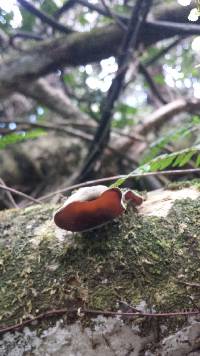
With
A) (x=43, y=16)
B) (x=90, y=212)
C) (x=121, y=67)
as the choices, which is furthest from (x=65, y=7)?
(x=90, y=212)

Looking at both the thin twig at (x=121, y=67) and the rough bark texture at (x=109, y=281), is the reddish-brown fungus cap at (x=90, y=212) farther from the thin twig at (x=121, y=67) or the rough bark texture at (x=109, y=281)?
the thin twig at (x=121, y=67)

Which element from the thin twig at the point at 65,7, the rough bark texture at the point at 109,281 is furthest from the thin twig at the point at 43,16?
the rough bark texture at the point at 109,281

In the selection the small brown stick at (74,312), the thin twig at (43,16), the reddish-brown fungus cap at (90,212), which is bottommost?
the small brown stick at (74,312)

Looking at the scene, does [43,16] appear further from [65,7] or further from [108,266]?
[108,266]

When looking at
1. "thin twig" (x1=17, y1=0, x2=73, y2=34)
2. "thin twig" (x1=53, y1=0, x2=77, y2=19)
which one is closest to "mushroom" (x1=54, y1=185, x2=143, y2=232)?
"thin twig" (x1=17, y1=0, x2=73, y2=34)

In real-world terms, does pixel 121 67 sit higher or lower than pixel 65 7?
lower
